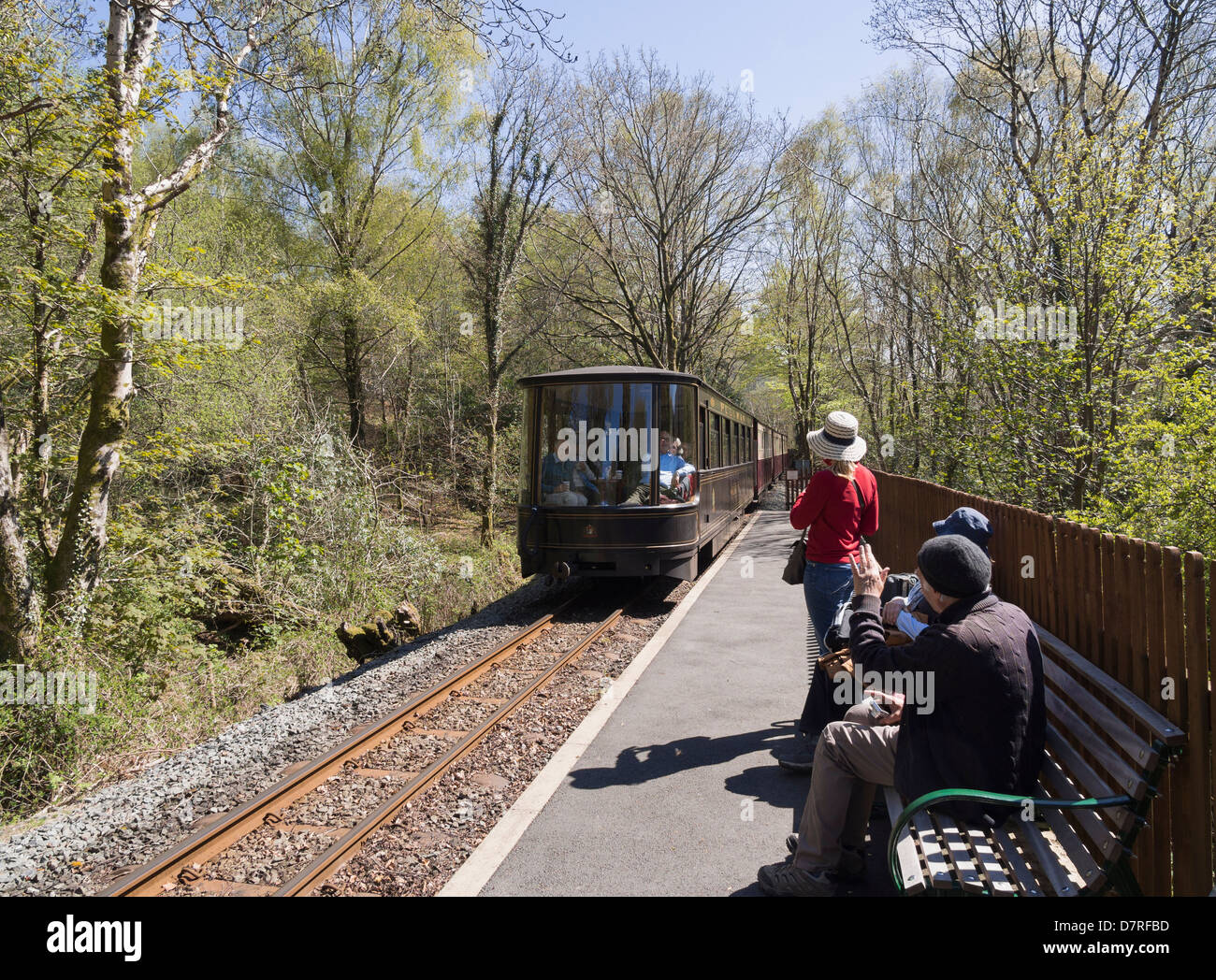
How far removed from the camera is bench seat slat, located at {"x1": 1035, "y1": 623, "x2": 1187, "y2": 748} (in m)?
2.40

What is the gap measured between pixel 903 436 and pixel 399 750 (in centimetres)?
1500

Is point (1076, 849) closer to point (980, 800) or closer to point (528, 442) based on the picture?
point (980, 800)

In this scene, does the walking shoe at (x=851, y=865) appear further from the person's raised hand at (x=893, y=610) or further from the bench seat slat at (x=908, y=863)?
the person's raised hand at (x=893, y=610)

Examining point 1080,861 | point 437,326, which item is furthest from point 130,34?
point 437,326

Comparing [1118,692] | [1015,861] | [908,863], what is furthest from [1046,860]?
[1118,692]

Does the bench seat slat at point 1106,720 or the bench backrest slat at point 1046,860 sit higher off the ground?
the bench seat slat at point 1106,720

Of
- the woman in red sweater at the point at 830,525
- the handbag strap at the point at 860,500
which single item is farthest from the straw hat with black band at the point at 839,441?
the handbag strap at the point at 860,500

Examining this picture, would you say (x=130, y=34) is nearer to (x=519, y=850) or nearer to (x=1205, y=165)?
(x=519, y=850)

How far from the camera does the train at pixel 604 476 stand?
33.2 ft

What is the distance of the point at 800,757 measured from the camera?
4770 mm

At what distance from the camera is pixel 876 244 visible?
20.8m

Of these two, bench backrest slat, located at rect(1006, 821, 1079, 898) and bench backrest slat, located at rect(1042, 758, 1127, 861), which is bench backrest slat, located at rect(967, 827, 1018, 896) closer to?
bench backrest slat, located at rect(1006, 821, 1079, 898)

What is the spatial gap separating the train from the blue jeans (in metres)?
5.10

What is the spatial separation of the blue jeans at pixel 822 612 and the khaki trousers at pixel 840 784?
1.23 meters
